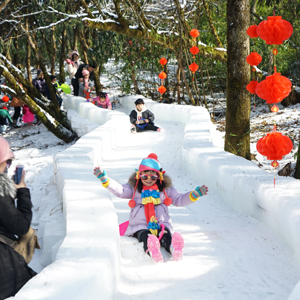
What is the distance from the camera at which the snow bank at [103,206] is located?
82.4 inches

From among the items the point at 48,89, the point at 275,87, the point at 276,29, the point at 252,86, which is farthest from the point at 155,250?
the point at 48,89

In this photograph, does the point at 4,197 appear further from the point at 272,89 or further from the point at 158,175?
the point at 272,89

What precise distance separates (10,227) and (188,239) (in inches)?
71.5

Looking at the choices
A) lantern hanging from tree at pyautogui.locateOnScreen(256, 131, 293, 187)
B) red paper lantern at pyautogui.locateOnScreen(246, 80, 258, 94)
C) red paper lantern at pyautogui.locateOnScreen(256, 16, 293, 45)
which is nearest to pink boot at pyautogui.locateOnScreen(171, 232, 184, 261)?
lantern hanging from tree at pyautogui.locateOnScreen(256, 131, 293, 187)

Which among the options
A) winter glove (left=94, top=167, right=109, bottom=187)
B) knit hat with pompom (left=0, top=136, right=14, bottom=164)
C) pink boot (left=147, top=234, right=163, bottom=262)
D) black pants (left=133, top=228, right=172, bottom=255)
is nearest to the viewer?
knit hat with pompom (left=0, top=136, right=14, bottom=164)

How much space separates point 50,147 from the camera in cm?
980

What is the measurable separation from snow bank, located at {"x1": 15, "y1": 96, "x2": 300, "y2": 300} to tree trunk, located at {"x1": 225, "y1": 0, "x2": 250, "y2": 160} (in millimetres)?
541

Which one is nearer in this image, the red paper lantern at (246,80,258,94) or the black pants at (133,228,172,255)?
the black pants at (133,228,172,255)

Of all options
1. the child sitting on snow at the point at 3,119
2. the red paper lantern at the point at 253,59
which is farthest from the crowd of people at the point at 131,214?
the child sitting on snow at the point at 3,119

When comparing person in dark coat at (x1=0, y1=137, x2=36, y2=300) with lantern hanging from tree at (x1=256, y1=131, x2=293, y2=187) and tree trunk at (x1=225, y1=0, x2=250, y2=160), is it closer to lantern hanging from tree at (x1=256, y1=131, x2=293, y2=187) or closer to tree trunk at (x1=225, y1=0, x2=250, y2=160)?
lantern hanging from tree at (x1=256, y1=131, x2=293, y2=187)

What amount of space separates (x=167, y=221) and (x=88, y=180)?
37.3 inches

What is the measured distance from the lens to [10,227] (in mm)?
2150

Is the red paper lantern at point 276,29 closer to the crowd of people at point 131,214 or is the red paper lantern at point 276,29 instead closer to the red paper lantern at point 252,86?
the red paper lantern at point 252,86

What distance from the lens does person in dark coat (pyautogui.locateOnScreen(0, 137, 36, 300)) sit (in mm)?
→ 2125
